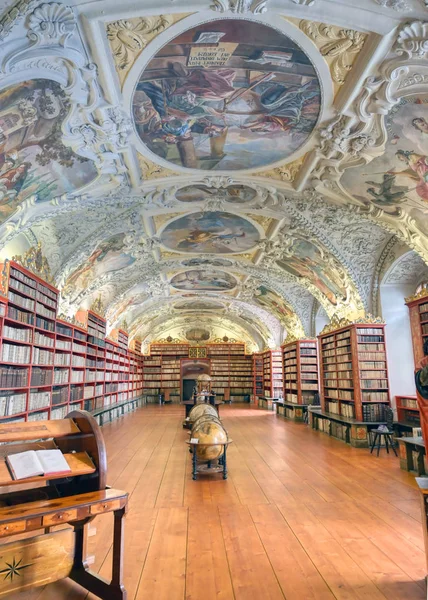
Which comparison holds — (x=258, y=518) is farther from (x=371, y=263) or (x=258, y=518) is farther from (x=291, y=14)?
(x=371, y=263)

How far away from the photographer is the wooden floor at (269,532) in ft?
10.7

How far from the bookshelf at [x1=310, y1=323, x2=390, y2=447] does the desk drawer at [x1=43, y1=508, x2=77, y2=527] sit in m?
8.57

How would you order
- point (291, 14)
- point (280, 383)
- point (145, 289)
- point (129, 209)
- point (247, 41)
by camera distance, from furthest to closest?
point (280, 383) < point (145, 289) < point (129, 209) < point (247, 41) < point (291, 14)

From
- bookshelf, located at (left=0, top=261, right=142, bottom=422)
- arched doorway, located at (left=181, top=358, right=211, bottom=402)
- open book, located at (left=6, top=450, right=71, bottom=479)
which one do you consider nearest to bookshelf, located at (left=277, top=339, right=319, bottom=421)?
bookshelf, located at (left=0, top=261, right=142, bottom=422)

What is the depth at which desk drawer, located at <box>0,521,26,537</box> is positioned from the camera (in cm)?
251

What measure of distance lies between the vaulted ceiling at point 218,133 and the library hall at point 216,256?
1.3 inches

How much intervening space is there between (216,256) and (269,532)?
1036 centimetres

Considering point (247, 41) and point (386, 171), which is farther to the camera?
point (386, 171)

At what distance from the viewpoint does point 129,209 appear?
905cm

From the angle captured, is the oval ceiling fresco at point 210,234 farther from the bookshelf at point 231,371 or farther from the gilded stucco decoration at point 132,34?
the bookshelf at point 231,371

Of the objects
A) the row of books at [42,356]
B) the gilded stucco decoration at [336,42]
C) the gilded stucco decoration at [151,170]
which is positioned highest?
the gilded stucco decoration at [336,42]

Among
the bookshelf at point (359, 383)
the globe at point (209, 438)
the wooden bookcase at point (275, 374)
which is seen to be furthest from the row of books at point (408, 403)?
the wooden bookcase at point (275, 374)

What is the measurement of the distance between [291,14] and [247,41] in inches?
23.8

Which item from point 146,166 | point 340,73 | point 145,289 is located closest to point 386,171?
point 340,73
